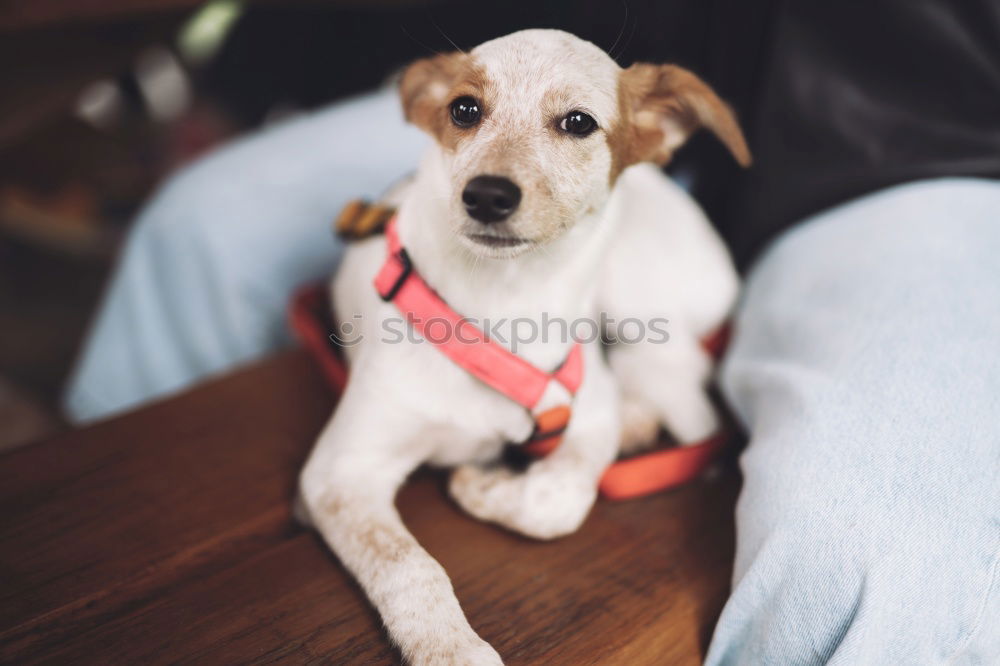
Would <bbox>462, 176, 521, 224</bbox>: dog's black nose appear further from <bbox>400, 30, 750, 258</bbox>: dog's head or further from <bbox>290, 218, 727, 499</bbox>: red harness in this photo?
<bbox>290, 218, 727, 499</bbox>: red harness

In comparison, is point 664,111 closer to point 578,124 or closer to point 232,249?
point 578,124

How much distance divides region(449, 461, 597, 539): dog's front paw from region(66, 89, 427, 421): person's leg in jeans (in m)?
0.70

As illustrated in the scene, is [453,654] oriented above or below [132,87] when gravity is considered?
above

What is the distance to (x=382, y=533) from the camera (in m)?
0.91

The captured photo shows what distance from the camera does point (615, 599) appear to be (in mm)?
947

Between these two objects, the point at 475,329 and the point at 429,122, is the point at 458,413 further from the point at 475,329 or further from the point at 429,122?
the point at 429,122

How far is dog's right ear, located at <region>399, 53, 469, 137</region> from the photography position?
90 cm

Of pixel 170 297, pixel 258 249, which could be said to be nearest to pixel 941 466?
pixel 258 249

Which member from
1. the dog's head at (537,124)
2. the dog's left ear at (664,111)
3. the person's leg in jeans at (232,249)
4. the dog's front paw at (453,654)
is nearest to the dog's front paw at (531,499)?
the dog's front paw at (453,654)

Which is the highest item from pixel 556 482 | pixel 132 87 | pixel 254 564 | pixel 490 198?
pixel 490 198

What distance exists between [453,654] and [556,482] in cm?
31


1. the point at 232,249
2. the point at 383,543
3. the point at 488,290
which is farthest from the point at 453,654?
the point at 232,249

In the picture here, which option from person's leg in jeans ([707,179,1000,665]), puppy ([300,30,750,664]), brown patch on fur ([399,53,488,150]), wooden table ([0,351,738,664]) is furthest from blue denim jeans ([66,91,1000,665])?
brown patch on fur ([399,53,488,150])

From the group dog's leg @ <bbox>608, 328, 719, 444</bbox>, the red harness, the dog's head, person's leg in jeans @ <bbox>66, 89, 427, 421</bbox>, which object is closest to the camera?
the dog's head
